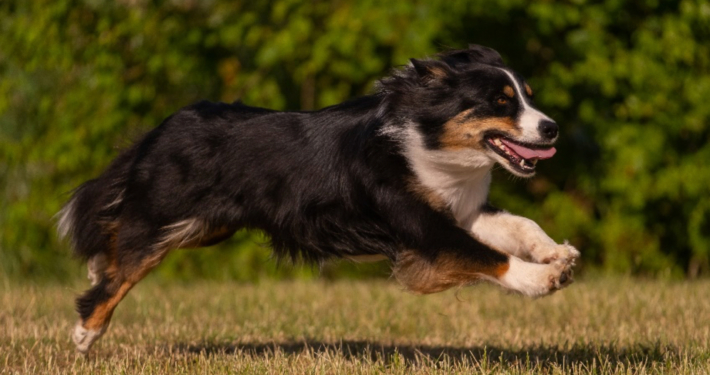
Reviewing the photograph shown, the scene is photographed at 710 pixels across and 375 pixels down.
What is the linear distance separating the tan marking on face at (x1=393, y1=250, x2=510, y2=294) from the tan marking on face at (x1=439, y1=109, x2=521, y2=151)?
53 cm


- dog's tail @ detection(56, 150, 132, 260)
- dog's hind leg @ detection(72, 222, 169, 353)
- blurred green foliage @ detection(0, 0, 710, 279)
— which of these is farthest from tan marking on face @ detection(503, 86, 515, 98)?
blurred green foliage @ detection(0, 0, 710, 279)

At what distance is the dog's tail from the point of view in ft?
18.6

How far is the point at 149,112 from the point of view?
998 cm

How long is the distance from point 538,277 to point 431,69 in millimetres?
1115

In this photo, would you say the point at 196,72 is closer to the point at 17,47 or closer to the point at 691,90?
the point at 17,47

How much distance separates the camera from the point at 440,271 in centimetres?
482

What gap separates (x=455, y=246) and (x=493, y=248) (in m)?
0.17

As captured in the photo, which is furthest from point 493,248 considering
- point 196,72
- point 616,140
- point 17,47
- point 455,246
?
point 17,47

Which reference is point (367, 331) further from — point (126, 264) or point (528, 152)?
point (528, 152)

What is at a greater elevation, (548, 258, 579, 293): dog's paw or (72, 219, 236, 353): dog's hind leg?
(548, 258, 579, 293): dog's paw

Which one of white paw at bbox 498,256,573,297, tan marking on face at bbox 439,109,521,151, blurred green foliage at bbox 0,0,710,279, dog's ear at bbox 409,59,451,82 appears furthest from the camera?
blurred green foliage at bbox 0,0,710,279

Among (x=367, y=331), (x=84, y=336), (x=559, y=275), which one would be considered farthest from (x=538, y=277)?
(x=84, y=336)

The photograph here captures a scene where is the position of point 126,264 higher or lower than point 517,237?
lower

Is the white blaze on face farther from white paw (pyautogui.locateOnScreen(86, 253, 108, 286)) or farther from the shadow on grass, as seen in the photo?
white paw (pyautogui.locateOnScreen(86, 253, 108, 286))
